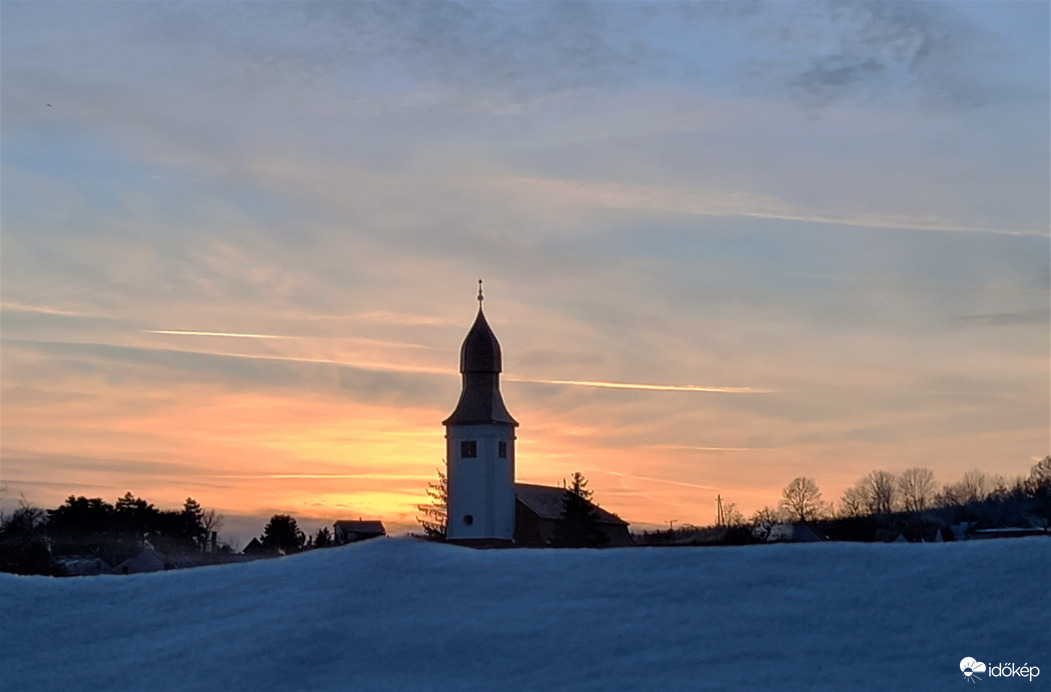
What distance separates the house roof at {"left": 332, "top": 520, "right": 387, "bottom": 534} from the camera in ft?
293

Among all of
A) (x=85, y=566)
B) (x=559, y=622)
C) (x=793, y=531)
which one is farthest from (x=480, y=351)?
(x=559, y=622)

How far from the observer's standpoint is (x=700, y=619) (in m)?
17.0

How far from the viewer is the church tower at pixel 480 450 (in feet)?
264

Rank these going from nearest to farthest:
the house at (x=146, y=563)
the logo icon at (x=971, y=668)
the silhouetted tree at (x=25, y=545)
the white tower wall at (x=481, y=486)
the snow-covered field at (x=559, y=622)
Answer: the logo icon at (x=971, y=668)
the snow-covered field at (x=559, y=622)
the silhouetted tree at (x=25, y=545)
the house at (x=146, y=563)
the white tower wall at (x=481, y=486)

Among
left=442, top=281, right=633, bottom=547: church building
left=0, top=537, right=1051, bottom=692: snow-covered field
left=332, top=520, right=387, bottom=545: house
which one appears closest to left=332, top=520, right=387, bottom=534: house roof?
left=332, top=520, right=387, bottom=545: house

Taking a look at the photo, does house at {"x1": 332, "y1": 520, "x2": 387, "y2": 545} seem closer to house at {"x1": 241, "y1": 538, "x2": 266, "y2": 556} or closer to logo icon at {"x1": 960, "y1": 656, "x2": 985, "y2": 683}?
house at {"x1": 241, "y1": 538, "x2": 266, "y2": 556}

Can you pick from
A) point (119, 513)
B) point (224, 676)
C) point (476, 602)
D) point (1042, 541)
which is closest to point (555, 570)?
point (476, 602)

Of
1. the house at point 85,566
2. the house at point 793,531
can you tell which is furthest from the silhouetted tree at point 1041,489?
the house at point 85,566

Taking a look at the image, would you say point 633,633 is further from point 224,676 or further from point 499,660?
point 224,676

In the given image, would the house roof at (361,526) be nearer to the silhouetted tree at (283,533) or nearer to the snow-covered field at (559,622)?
the silhouetted tree at (283,533)

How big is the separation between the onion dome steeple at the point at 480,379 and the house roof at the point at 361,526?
490 inches

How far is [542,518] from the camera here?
82.5 metres

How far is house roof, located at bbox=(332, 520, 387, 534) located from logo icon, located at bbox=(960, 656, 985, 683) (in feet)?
244

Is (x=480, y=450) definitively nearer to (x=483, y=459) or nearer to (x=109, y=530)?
(x=483, y=459)
